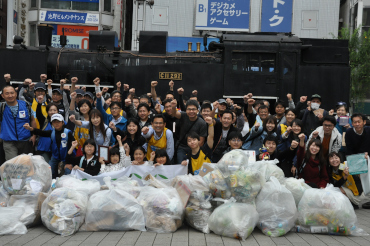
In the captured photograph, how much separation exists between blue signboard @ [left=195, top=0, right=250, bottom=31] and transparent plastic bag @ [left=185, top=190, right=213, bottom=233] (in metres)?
19.8

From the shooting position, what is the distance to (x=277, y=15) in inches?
976

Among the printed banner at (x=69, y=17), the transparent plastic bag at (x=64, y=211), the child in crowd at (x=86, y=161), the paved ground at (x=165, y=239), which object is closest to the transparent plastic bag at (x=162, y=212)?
the paved ground at (x=165, y=239)

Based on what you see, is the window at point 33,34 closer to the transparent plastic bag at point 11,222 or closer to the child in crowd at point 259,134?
the child in crowd at point 259,134

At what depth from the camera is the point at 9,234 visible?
4777mm

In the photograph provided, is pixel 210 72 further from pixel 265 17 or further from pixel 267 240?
pixel 265 17

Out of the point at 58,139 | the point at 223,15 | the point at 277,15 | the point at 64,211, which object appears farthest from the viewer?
the point at 277,15

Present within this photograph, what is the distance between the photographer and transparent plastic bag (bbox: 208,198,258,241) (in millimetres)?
4699

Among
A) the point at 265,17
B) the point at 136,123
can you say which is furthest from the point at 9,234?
the point at 265,17

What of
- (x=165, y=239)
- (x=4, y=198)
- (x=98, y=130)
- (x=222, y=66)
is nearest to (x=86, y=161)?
(x=98, y=130)

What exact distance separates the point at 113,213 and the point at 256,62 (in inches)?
278

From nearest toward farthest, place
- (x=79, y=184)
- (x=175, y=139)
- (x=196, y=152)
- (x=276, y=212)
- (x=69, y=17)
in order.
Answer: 1. (x=276, y=212)
2. (x=79, y=184)
3. (x=196, y=152)
4. (x=175, y=139)
5. (x=69, y=17)

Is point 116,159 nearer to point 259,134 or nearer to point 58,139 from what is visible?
point 58,139

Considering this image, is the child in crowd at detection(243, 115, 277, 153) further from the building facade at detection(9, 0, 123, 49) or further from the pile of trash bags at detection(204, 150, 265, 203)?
the building facade at detection(9, 0, 123, 49)

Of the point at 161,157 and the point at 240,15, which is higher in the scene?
the point at 240,15
